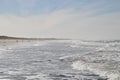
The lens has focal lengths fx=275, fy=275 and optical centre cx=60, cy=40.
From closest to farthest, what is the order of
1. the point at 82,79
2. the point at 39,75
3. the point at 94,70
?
the point at 82,79, the point at 39,75, the point at 94,70

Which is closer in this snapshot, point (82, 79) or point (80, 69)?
point (82, 79)

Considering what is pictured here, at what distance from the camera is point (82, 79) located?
472 inches

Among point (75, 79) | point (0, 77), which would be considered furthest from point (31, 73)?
point (75, 79)

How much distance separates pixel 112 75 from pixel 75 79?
5.85 feet

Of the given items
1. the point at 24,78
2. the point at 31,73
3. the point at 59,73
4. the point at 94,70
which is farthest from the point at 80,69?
the point at 24,78

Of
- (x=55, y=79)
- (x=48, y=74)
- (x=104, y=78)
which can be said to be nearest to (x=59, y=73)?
(x=48, y=74)

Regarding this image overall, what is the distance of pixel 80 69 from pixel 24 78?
4.07 m

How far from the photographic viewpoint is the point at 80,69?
601 inches

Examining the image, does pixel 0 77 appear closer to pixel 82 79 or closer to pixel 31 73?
pixel 31 73

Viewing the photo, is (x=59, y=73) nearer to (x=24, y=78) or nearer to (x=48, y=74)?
(x=48, y=74)

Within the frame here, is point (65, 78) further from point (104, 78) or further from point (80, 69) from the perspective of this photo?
point (80, 69)

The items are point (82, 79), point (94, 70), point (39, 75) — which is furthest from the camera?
point (94, 70)

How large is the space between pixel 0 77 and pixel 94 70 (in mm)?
4969

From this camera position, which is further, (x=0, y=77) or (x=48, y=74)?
(x=48, y=74)
